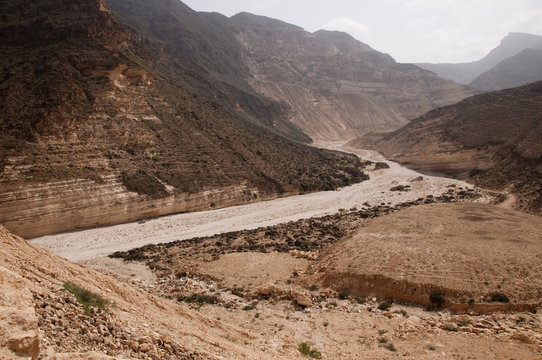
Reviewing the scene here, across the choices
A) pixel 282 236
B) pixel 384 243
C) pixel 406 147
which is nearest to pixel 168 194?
pixel 282 236

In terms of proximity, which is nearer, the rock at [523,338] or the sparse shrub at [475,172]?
the rock at [523,338]

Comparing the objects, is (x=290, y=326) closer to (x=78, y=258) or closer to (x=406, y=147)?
(x=78, y=258)

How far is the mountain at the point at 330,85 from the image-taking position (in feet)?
375

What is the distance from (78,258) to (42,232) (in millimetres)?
4896

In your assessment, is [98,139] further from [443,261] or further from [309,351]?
[443,261]

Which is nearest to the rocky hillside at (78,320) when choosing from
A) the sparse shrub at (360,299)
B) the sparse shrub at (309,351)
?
the sparse shrub at (309,351)

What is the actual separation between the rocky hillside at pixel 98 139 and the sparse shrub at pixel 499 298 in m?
26.5

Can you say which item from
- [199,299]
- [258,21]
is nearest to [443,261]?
[199,299]

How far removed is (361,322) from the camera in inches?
472

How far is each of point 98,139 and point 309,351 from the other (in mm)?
27986

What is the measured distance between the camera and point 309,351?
994 cm

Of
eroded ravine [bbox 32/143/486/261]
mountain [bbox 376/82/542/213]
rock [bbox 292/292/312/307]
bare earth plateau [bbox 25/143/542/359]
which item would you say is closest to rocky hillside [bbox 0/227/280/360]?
A: bare earth plateau [bbox 25/143/542/359]

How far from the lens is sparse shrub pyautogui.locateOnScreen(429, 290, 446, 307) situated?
40.5 feet

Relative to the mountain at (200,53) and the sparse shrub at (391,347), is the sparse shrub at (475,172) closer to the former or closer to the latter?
the mountain at (200,53)
